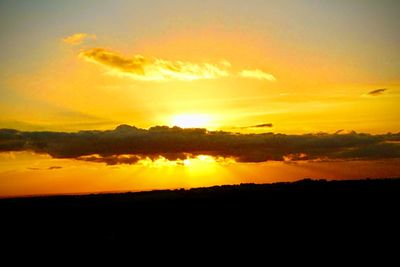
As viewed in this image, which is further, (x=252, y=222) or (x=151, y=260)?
(x=252, y=222)

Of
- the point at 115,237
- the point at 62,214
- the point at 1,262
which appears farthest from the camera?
the point at 62,214

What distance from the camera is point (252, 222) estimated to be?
82375 millimetres

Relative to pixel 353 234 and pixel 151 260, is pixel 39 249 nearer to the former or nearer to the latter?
pixel 151 260

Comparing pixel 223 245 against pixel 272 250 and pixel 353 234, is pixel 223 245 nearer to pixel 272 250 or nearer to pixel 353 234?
pixel 272 250

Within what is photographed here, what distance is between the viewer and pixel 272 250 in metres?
57.9

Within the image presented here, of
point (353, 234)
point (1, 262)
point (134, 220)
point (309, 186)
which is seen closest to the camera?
point (1, 262)

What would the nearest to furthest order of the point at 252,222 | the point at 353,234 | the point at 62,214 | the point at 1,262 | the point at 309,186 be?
the point at 1,262 → the point at 353,234 → the point at 252,222 → the point at 62,214 → the point at 309,186

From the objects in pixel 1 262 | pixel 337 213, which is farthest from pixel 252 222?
pixel 1 262

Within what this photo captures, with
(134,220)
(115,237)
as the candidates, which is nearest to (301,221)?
(115,237)

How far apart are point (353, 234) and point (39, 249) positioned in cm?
4160

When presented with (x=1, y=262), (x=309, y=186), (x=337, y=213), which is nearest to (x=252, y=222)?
(x=337, y=213)

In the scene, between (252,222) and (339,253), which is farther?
(252,222)

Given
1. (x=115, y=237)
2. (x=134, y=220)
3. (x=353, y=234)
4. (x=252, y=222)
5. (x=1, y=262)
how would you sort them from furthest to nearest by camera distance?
1. (x=134, y=220)
2. (x=252, y=222)
3. (x=115, y=237)
4. (x=353, y=234)
5. (x=1, y=262)

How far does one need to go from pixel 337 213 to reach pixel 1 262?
5345 cm
